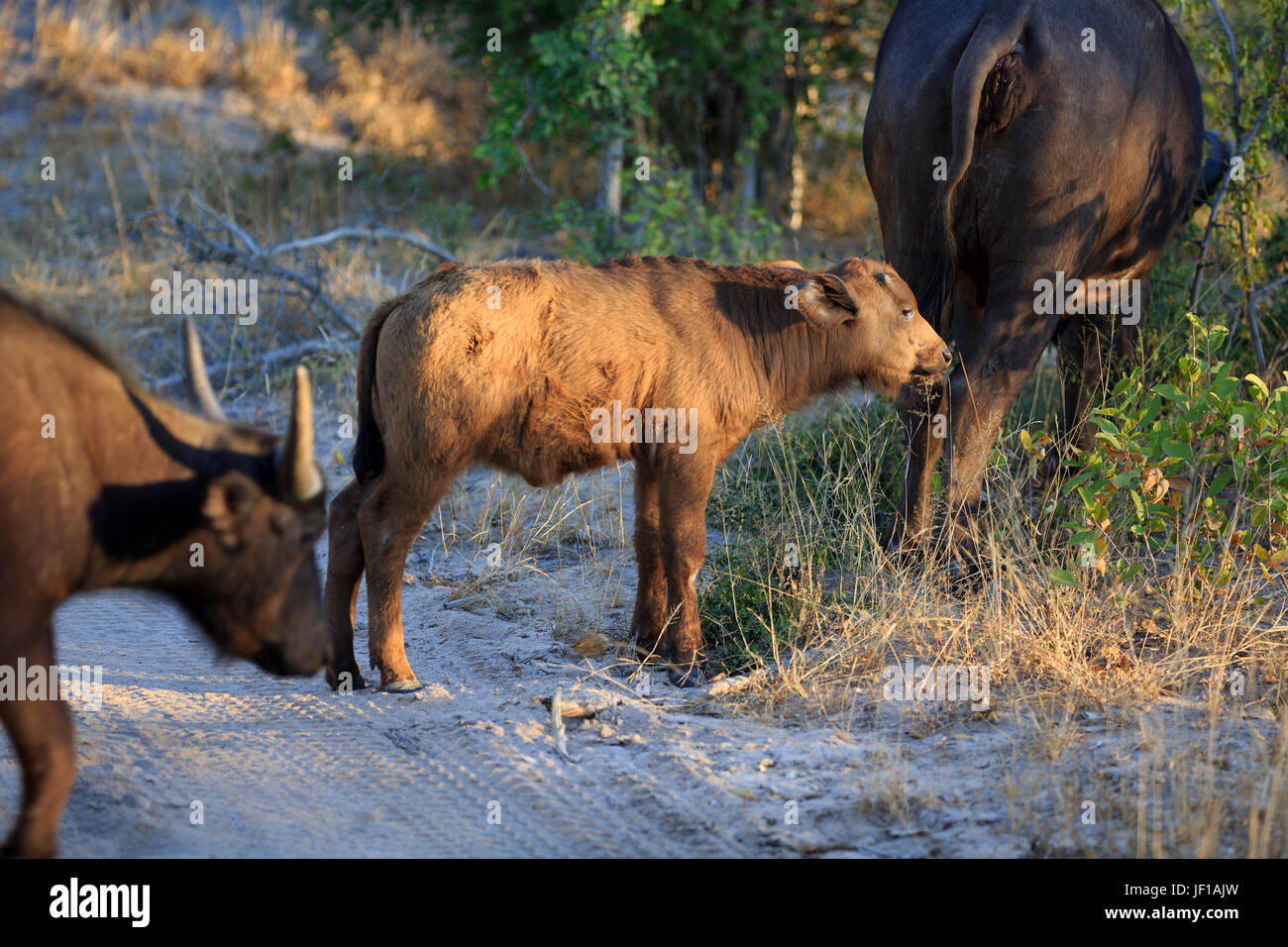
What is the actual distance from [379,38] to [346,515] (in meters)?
14.2

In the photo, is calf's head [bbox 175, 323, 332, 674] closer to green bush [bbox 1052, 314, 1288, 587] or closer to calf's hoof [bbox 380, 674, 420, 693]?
calf's hoof [bbox 380, 674, 420, 693]

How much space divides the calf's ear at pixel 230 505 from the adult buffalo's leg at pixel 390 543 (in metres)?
1.17

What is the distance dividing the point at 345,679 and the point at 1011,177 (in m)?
3.95

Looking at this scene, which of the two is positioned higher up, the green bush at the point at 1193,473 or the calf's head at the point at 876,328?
the calf's head at the point at 876,328

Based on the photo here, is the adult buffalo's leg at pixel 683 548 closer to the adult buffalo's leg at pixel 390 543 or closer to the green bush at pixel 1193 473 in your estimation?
the adult buffalo's leg at pixel 390 543

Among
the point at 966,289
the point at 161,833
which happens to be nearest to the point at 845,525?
the point at 966,289

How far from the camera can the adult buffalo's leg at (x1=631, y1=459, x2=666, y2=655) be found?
19.3 ft

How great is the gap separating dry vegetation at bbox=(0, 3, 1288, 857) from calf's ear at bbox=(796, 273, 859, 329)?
1.06 meters

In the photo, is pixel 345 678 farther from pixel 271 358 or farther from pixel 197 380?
pixel 271 358

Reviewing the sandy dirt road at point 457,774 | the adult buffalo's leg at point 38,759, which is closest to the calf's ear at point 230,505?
the adult buffalo's leg at point 38,759

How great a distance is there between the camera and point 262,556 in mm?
4105

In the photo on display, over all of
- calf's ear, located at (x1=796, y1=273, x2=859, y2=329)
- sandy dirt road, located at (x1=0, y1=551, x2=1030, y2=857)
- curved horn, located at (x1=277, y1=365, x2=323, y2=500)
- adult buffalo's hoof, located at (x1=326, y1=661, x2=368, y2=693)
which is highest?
calf's ear, located at (x1=796, y1=273, x2=859, y2=329)

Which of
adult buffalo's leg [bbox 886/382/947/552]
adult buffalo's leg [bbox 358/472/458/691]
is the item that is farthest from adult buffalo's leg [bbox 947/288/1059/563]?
adult buffalo's leg [bbox 358/472/458/691]

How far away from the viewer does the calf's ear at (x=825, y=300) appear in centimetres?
566
